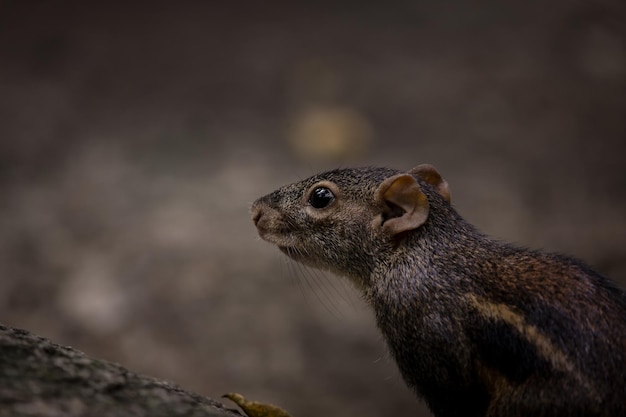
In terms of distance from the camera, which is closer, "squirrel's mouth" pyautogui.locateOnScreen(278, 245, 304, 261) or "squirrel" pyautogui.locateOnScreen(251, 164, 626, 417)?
"squirrel" pyautogui.locateOnScreen(251, 164, 626, 417)

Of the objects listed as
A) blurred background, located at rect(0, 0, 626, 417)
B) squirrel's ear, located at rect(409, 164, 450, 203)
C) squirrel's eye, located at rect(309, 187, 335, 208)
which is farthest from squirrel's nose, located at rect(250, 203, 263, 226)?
blurred background, located at rect(0, 0, 626, 417)

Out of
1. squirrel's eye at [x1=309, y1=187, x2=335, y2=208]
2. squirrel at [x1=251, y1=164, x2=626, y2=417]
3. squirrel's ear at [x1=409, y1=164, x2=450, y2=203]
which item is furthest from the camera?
squirrel's ear at [x1=409, y1=164, x2=450, y2=203]

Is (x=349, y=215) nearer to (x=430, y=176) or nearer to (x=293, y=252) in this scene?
(x=293, y=252)

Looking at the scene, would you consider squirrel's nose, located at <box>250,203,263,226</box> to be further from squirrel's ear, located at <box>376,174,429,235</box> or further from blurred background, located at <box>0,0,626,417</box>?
blurred background, located at <box>0,0,626,417</box>

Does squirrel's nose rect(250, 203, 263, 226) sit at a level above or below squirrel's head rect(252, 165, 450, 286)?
above

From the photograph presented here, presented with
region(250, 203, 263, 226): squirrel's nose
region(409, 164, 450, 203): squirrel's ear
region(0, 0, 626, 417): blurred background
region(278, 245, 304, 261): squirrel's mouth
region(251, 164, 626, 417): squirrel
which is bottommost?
region(251, 164, 626, 417): squirrel

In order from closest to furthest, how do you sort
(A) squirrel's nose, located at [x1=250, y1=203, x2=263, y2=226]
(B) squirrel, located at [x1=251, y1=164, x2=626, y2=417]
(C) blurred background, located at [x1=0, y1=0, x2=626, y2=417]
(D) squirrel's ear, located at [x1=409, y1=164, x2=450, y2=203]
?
(B) squirrel, located at [x1=251, y1=164, x2=626, y2=417], (D) squirrel's ear, located at [x1=409, y1=164, x2=450, y2=203], (A) squirrel's nose, located at [x1=250, y1=203, x2=263, y2=226], (C) blurred background, located at [x1=0, y1=0, x2=626, y2=417]

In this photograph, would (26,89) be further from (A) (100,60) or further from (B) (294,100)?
(B) (294,100)
